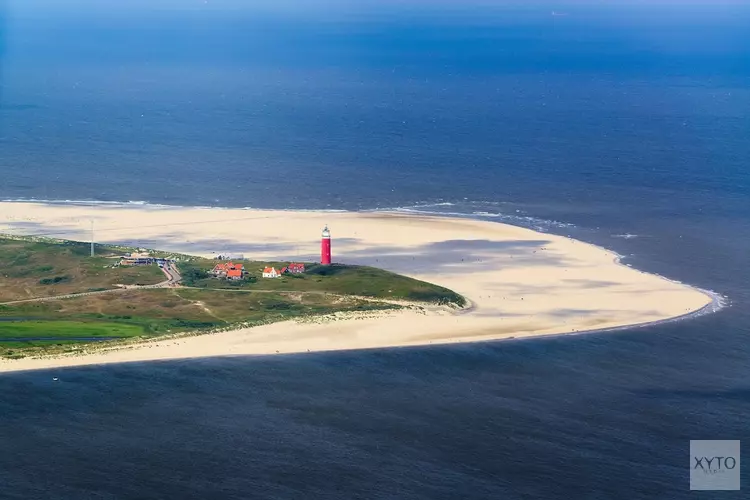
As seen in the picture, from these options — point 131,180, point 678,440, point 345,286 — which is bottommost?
point 678,440

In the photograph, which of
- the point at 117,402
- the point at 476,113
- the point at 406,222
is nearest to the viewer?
the point at 117,402

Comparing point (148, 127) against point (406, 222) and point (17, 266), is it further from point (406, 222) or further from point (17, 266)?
point (17, 266)

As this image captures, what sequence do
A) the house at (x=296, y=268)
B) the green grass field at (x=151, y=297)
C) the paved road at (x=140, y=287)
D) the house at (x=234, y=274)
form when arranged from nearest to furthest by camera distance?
1. the green grass field at (x=151, y=297)
2. the paved road at (x=140, y=287)
3. the house at (x=234, y=274)
4. the house at (x=296, y=268)

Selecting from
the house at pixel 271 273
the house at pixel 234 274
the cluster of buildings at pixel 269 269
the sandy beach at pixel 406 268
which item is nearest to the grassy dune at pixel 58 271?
the cluster of buildings at pixel 269 269

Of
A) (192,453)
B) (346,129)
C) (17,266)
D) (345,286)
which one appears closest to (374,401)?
Answer: (192,453)

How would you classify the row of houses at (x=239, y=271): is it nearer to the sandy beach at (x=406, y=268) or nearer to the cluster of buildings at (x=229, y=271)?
the cluster of buildings at (x=229, y=271)

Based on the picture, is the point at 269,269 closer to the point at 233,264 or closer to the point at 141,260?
the point at 233,264
